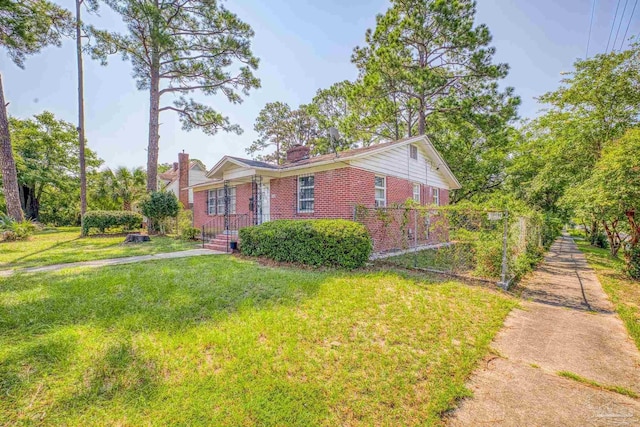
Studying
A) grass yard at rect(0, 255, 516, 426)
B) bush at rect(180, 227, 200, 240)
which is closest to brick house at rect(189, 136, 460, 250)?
bush at rect(180, 227, 200, 240)

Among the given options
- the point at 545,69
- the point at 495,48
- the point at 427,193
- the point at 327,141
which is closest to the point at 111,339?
the point at 427,193

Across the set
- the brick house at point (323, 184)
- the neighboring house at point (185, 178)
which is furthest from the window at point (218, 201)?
the neighboring house at point (185, 178)

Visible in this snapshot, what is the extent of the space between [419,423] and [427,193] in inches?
491

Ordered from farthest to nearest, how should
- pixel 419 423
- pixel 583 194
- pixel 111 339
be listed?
pixel 583 194
pixel 111 339
pixel 419 423

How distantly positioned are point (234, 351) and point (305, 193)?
7.63 meters

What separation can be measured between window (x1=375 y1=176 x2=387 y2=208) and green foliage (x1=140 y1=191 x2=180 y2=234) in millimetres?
10873

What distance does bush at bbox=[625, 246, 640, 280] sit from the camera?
23.3 feet

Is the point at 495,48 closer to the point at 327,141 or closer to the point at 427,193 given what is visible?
the point at 427,193

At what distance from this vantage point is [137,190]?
23.4m

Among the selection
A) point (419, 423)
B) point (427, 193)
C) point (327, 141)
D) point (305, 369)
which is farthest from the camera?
point (327, 141)

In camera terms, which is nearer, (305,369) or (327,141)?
(305,369)

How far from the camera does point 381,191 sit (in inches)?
411

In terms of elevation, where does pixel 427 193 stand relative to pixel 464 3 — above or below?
below

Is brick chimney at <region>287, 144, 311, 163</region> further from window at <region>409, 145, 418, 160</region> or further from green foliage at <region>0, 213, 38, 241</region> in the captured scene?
green foliage at <region>0, 213, 38, 241</region>
